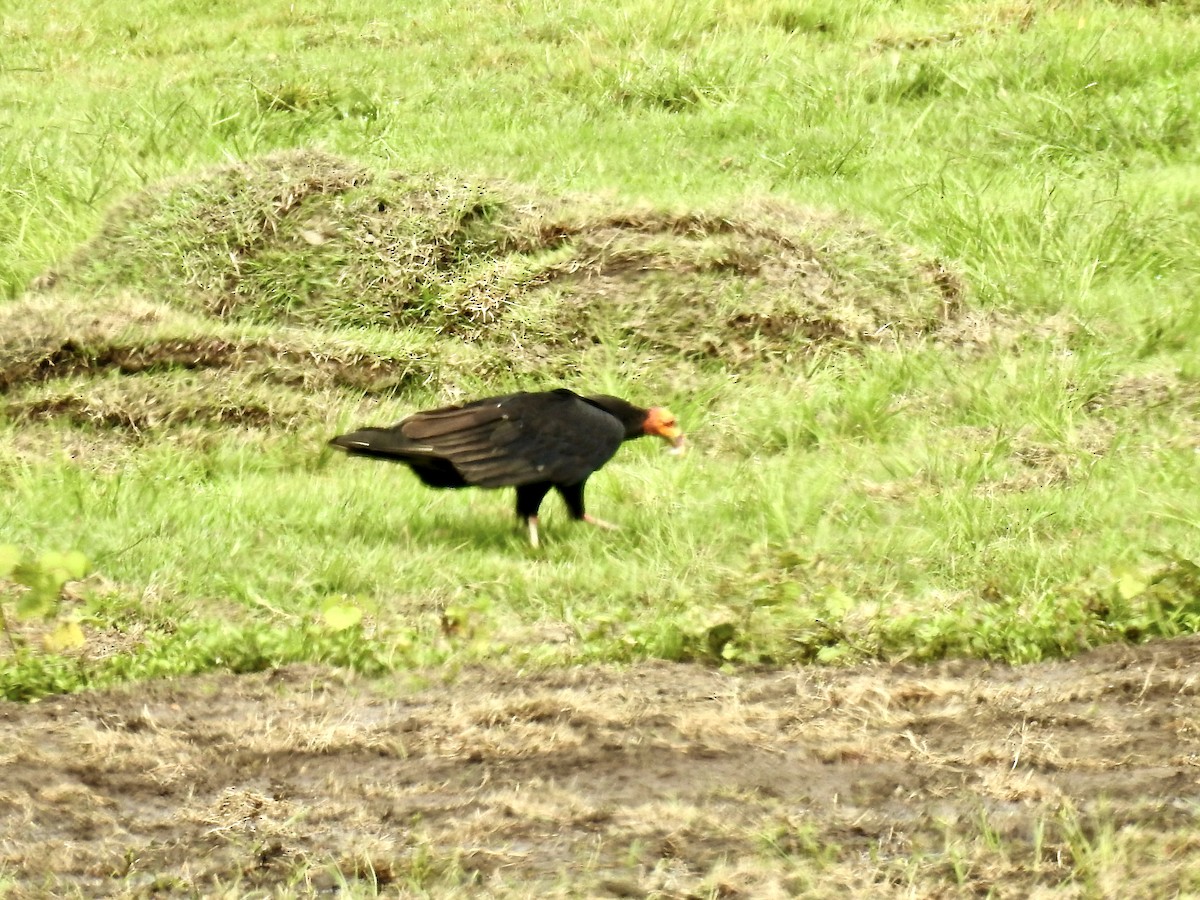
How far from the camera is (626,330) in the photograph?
826 centimetres

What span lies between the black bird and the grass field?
0.87ft

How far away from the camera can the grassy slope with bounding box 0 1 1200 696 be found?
5.22 m

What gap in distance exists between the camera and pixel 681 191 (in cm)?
943

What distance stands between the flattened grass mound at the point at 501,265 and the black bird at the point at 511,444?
6.39ft

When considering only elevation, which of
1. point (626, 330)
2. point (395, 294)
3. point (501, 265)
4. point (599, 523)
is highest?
point (501, 265)

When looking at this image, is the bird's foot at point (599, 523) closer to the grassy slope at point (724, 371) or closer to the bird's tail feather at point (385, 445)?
the grassy slope at point (724, 371)

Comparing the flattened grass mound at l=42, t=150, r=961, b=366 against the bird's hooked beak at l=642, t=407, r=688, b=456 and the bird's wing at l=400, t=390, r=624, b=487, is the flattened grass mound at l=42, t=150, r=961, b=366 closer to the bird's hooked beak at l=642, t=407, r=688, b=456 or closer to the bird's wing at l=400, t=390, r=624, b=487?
the bird's hooked beak at l=642, t=407, r=688, b=456

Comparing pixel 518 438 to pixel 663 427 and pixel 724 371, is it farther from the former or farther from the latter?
pixel 724 371

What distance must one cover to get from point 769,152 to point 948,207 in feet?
5.50

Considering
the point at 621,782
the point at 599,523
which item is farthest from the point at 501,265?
the point at 621,782

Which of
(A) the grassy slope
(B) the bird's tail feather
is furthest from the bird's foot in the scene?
(B) the bird's tail feather

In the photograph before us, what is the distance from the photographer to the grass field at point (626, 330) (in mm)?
5168

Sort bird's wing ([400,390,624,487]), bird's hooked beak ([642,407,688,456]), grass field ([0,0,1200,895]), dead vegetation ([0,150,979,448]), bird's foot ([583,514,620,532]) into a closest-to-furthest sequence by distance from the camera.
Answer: grass field ([0,0,1200,895]) → bird's wing ([400,390,624,487]) → bird's foot ([583,514,620,532]) → bird's hooked beak ([642,407,688,456]) → dead vegetation ([0,150,979,448])

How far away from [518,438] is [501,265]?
2.62m
